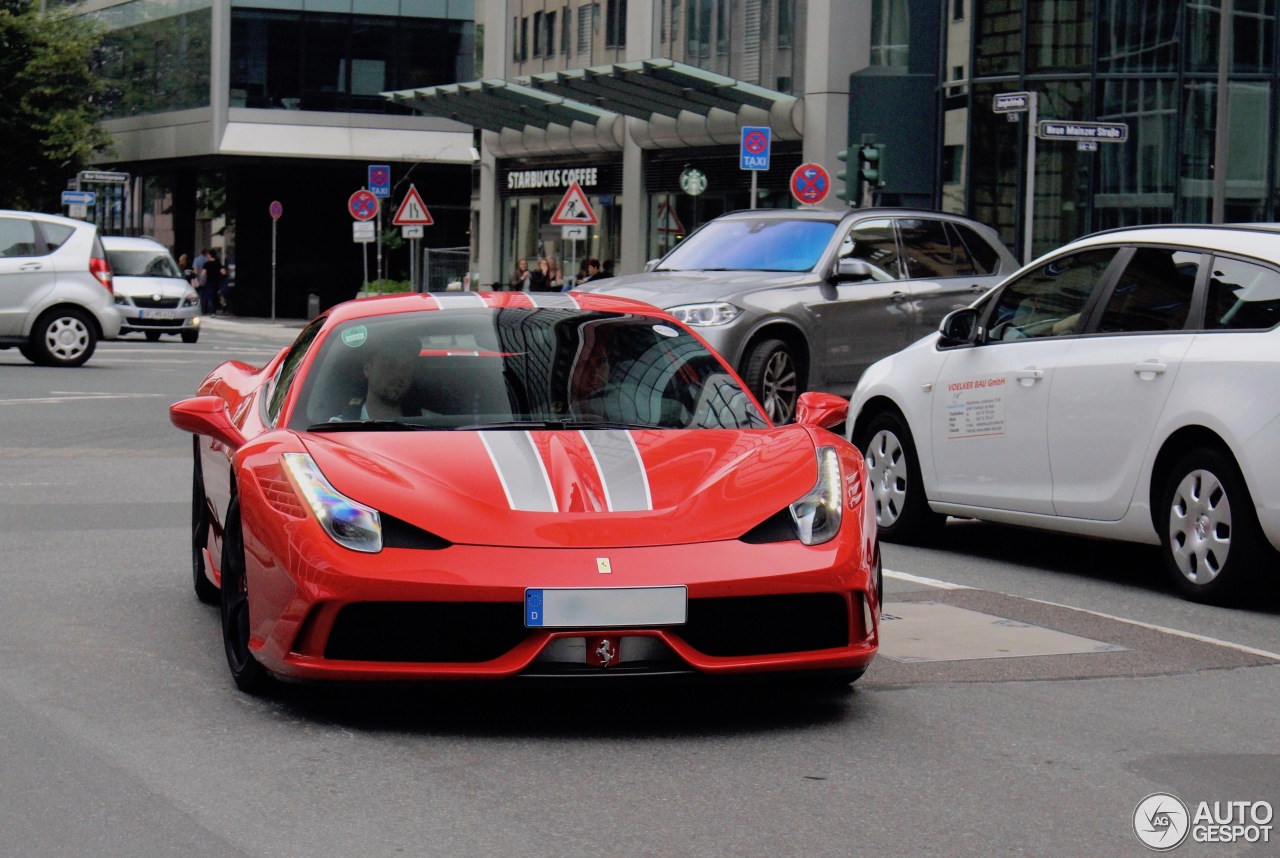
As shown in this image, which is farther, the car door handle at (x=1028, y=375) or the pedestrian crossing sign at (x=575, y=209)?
the pedestrian crossing sign at (x=575, y=209)

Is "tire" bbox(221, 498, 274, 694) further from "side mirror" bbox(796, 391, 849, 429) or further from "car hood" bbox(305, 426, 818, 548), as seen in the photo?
"side mirror" bbox(796, 391, 849, 429)

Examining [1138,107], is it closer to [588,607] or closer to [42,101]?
[588,607]

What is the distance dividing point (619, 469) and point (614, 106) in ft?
115

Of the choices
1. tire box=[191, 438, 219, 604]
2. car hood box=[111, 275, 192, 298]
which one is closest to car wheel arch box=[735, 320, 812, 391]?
tire box=[191, 438, 219, 604]

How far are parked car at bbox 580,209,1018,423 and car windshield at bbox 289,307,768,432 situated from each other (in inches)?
307

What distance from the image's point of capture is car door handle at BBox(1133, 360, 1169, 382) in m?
8.77

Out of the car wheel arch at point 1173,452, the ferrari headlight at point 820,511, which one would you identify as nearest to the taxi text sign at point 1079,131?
the car wheel arch at point 1173,452

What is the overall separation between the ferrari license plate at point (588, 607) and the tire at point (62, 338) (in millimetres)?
20776

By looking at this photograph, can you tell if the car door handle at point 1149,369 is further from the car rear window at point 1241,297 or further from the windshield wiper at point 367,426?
the windshield wiper at point 367,426

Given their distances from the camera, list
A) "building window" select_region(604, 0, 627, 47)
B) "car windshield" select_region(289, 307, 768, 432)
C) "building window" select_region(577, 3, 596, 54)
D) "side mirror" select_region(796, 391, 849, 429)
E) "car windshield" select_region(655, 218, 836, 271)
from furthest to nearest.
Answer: "building window" select_region(577, 3, 596, 54) < "building window" select_region(604, 0, 627, 47) < "car windshield" select_region(655, 218, 836, 271) < "side mirror" select_region(796, 391, 849, 429) < "car windshield" select_region(289, 307, 768, 432)

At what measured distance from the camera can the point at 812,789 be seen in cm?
515

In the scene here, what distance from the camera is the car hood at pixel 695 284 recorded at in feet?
50.0

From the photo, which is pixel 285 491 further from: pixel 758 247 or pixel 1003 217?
pixel 1003 217

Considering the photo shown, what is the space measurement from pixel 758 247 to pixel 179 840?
12.1 m
